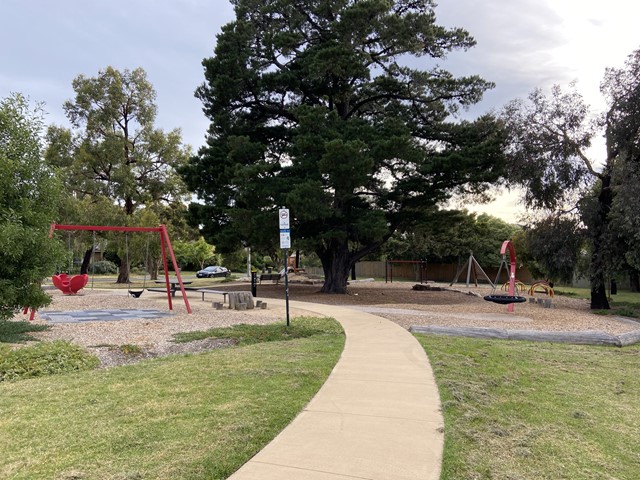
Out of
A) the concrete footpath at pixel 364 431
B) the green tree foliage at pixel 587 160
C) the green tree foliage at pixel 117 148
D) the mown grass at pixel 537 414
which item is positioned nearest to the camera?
the concrete footpath at pixel 364 431

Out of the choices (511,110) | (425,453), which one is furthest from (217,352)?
(511,110)

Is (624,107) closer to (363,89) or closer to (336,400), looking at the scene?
(363,89)

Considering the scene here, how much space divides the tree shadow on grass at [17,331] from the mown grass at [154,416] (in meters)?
3.37

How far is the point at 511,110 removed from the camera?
19609 millimetres

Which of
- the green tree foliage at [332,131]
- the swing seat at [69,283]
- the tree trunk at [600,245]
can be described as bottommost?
the swing seat at [69,283]

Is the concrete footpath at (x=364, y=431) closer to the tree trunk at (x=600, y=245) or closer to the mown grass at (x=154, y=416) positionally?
the mown grass at (x=154, y=416)

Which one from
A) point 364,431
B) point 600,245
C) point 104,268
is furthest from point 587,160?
point 104,268

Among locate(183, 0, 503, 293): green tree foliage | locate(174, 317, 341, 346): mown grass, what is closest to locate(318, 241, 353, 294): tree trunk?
locate(183, 0, 503, 293): green tree foliage

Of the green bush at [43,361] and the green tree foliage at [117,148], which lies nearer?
the green bush at [43,361]

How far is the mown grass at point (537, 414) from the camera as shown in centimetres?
381

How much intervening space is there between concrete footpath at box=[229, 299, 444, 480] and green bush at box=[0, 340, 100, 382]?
393 cm

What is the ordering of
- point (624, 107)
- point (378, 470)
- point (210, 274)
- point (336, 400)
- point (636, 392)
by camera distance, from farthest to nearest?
point (210, 274)
point (624, 107)
point (636, 392)
point (336, 400)
point (378, 470)

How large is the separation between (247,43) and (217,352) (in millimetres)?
18955

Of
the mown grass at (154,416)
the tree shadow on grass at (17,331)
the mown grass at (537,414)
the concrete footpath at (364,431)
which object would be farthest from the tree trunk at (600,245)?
the tree shadow on grass at (17,331)
